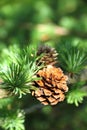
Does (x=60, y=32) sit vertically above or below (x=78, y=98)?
below

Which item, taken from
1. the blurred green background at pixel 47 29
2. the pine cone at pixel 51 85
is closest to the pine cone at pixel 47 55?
the pine cone at pixel 51 85

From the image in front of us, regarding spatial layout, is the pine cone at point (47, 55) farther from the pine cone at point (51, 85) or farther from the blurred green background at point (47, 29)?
the blurred green background at point (47, 29)

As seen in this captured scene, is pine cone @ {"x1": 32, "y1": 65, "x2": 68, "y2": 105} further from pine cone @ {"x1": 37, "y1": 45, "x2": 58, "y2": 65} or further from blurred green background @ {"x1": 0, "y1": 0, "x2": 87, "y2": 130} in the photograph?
blurred green background @ {"x1": 0, "y1": 0, "x2": 87, "y2": 130}

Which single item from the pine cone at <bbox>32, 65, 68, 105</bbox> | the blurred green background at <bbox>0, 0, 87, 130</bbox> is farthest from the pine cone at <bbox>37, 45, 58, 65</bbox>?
the blurred green background at <bbox>0, 0, 87, 130</bbox>

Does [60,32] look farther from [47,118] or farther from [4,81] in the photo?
[4,81]

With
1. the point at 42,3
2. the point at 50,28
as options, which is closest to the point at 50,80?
the point at 50,28

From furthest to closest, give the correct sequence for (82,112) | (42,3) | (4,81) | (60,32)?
(42,3), (60,32), (82,112), (4,81)
